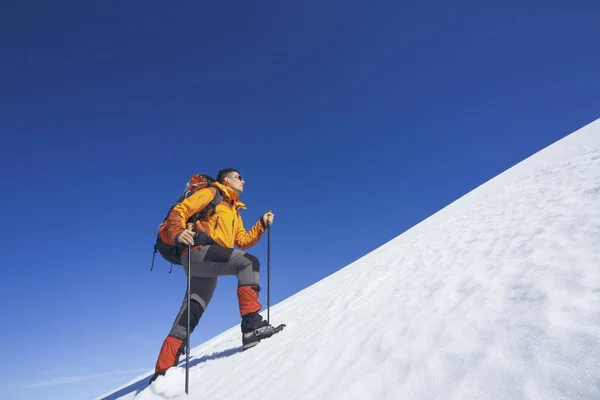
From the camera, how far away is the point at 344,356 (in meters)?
2.53

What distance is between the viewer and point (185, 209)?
3590mm

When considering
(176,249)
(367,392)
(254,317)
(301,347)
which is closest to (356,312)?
(301,347)

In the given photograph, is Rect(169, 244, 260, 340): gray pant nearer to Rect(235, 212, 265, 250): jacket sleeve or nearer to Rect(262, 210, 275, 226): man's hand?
Rect(235, 212, 265, 250): jacket sleeve

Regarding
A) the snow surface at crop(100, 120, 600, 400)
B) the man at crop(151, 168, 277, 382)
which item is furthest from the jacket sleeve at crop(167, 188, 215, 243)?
the snow surface at crop(100, 120, 600, 400)

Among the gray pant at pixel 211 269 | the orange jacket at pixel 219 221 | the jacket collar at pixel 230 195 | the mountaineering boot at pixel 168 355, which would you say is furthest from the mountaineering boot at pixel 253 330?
the jacket collar at pixel 230 195

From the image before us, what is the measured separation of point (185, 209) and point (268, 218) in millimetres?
1135

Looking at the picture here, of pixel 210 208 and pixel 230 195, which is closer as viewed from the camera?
pixel 210 208

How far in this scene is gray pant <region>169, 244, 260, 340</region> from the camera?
3.66m

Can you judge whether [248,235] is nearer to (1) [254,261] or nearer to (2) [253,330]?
(1) [254,261]

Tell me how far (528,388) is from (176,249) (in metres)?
3.18

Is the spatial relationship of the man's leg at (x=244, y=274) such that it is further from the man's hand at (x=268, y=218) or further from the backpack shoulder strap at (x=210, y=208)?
the man's hand at (x=268, y=218)

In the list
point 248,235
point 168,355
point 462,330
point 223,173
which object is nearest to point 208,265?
point 248,235

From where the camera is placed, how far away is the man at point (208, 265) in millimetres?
3492

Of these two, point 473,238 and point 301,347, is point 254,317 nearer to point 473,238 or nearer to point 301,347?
point 301,347
